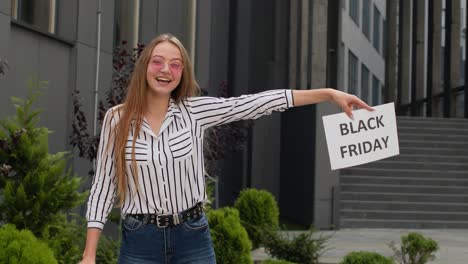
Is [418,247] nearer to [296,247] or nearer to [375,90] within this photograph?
[296,247]

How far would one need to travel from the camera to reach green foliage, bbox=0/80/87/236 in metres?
6.56

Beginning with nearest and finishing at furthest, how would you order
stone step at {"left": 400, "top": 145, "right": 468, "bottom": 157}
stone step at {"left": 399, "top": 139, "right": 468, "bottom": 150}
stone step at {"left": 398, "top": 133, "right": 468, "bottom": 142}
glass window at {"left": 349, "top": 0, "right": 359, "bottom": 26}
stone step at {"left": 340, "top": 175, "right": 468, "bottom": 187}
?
stone step at {"left": 340, "top": 175, "right": 468, "bottom": 187}, stone step at {"left": 400, "top": 145, "right": 468, "bottom": 157}, stone step at {"left": 399, "top": 139, "right": 468, "bottom": 150}, stone step at {"left": 398, "top": 133, "right": 468, "bottom": 142}, glass window at {"left": 349, "top": 0, "right": 359, "bottom": 26}

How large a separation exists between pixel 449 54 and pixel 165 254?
33648 millimetres

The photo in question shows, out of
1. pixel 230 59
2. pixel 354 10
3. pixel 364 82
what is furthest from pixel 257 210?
pixel 364 82

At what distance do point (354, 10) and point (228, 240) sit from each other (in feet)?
134

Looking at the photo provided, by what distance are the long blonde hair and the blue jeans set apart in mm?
168

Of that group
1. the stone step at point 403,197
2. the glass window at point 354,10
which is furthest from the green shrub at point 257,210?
the glass window at point 354,10

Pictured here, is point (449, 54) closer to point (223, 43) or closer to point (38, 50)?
point (223, 43)

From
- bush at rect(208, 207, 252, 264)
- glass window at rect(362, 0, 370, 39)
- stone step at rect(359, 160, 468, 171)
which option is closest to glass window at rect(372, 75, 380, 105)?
glass window at rect(362, 0, 370, 39)

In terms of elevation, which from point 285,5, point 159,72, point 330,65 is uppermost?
point 285,5

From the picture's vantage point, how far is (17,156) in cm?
665

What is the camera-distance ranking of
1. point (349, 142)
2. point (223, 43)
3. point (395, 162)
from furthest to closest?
point (223, 43), point (395, 162), point (349, 142)

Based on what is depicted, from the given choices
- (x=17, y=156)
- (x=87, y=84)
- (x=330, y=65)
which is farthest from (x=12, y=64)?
(x=330, y=65)

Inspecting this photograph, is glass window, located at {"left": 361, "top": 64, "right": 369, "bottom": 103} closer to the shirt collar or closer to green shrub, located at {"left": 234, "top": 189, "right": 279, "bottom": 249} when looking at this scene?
green shrub, located at {"left": 234, "top": 189, "right": 279, "bottom": 249}
